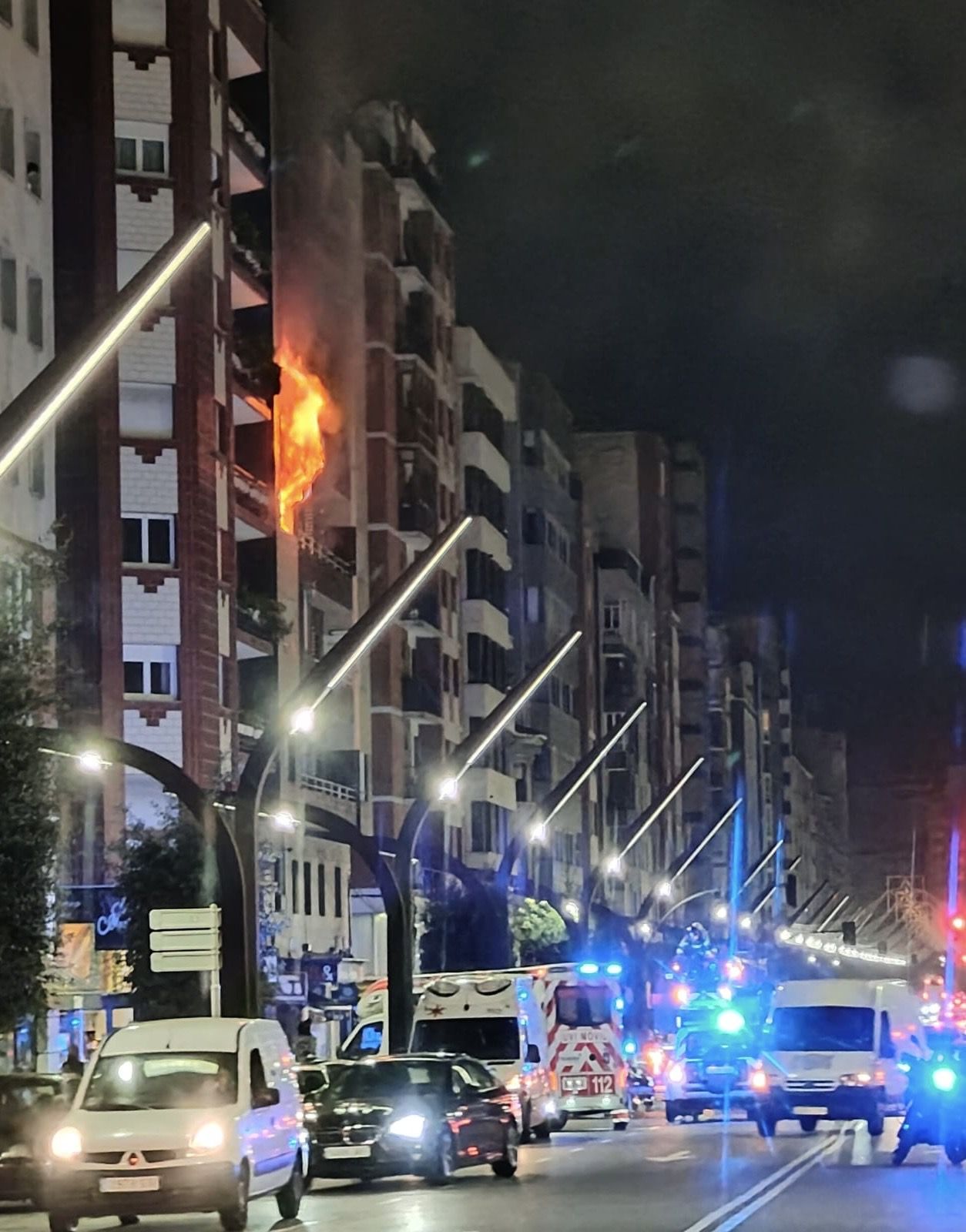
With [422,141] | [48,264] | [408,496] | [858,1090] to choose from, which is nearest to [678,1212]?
[858,1090]

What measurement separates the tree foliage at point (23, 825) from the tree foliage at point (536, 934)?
48.3 m

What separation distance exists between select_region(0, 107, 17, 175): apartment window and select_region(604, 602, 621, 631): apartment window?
8483 centimetres

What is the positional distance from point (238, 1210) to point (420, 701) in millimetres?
54986

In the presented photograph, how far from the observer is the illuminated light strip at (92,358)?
63.0 ft

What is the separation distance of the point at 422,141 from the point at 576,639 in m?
47.8

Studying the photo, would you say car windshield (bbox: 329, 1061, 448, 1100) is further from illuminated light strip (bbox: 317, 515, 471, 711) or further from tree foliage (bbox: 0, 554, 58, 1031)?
illuminated light strip (bbox: 317, 515, 471, 711)

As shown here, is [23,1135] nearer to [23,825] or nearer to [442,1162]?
[23,825]

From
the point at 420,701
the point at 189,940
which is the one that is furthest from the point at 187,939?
the point at 420,701

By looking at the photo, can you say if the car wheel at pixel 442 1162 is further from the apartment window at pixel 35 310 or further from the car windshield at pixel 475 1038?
the apartment window at pixel 35 310

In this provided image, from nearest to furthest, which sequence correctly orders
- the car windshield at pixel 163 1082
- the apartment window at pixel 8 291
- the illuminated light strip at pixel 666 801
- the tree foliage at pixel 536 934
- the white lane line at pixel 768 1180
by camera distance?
1. the white lane line at pixel 768 1180
2. the car windshield at pixel 163 1082
3. the apartment window at pixel 8 291
4. the illuminated light strip at pixel 666 801
5. the tree foliage at pixel 536 934

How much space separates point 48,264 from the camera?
4884 centimetres

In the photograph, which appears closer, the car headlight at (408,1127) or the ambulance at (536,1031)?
the car headlight at (408,1127)

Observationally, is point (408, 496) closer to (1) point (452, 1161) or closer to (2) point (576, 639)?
(2) point (576, 639)

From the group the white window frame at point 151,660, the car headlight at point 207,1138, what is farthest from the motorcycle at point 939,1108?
the white window frame at point 151,660
